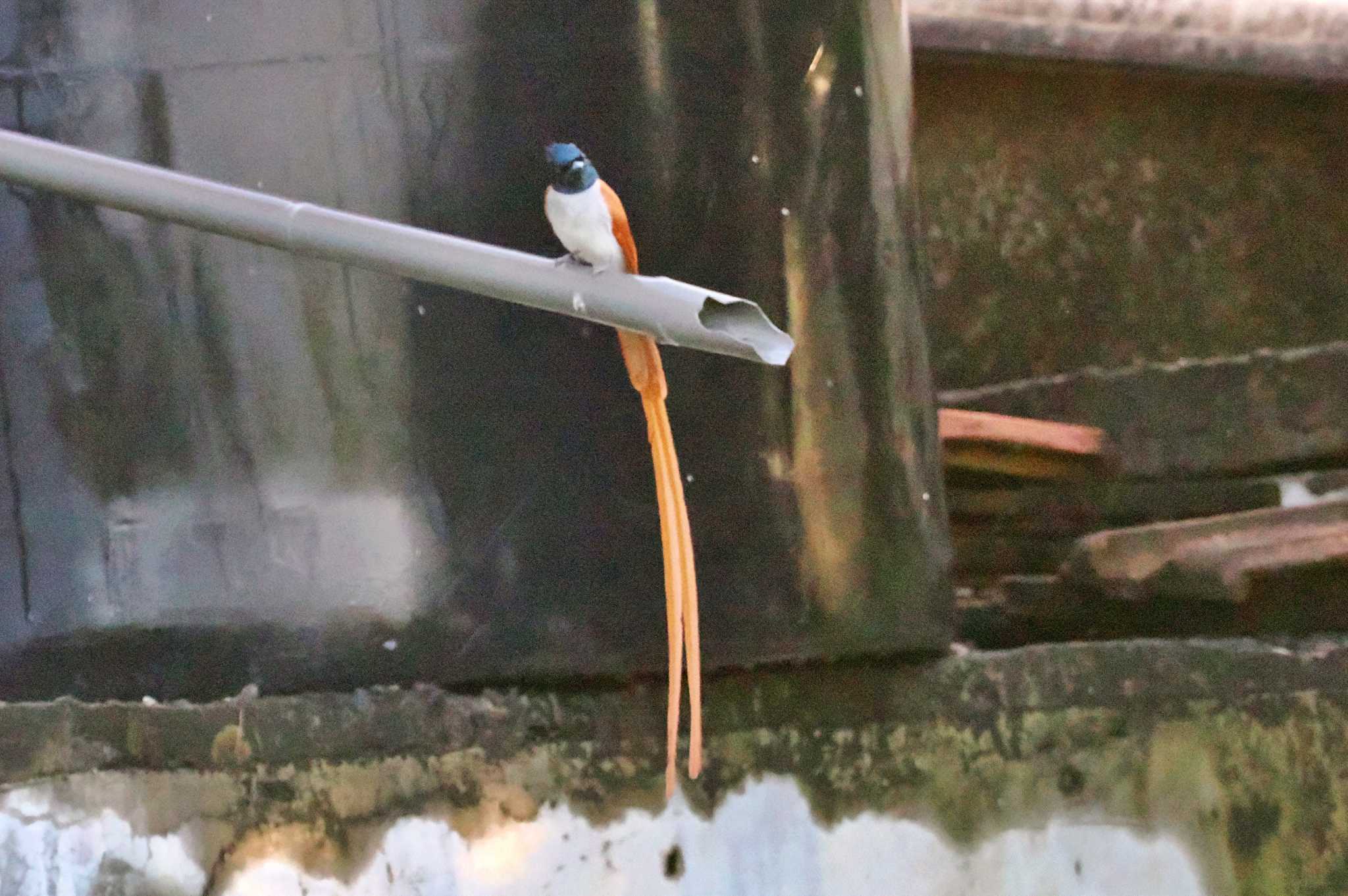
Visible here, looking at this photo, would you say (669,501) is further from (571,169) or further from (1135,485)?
(1135,485)

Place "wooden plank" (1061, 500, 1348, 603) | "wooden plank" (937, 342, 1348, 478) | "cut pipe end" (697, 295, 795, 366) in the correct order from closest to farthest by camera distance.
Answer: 1. "cut pipe end" (697, 295, 795, 366)
2. "wooden plank" (1061, 500, 1348, 603)
3. "wooden plank" (937, 342, 1348, 478)

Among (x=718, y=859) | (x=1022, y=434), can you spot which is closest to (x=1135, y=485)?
(x=1022, y=434)

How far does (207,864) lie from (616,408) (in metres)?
0.74

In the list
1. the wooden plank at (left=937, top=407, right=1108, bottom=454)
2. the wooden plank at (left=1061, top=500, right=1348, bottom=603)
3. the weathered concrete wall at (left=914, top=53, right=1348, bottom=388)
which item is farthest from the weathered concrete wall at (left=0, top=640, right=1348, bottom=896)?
the weathered concrete wall at (left=914, top=53, right=1348, bottom=388)

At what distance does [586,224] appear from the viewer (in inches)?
38.8

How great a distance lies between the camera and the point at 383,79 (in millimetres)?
1348

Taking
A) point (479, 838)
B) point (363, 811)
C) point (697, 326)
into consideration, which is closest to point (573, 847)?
point (479, 838)

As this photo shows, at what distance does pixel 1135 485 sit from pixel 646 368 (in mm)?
1149

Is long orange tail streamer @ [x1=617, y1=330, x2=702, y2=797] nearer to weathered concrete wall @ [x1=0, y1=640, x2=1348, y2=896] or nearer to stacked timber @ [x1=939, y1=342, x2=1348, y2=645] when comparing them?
weathered concrete wall @ [x1=0, y1=640, x2=1348, y2=896]

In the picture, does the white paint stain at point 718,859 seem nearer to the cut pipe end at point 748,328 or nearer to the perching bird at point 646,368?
the perching bird at point 646,368

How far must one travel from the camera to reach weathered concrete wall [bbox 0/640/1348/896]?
51.0 inches

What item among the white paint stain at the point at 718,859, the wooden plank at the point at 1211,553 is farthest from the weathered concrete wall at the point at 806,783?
the wooden plank at the point at 1211,553

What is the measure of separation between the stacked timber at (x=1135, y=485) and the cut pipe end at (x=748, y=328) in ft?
3.03

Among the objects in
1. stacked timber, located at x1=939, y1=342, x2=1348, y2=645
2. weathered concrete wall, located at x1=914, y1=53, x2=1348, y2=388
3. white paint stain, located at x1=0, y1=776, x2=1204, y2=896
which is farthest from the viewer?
weathered concrete wall, located at x1=914, y1=53, x2=1348, y2=388
